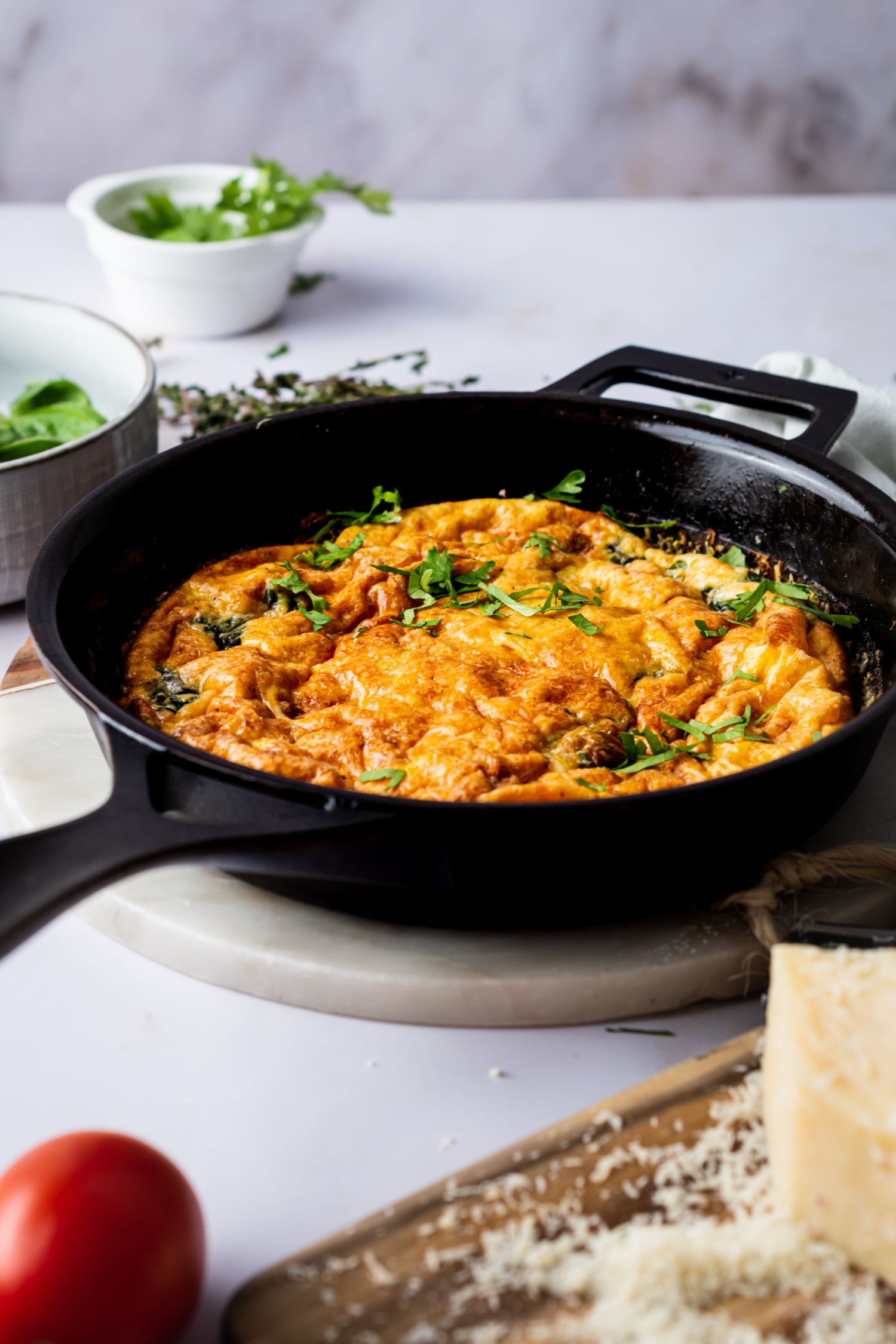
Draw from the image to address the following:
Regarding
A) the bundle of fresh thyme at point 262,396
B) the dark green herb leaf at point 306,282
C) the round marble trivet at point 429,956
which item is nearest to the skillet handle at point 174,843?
the round marble trivet at point 429,956

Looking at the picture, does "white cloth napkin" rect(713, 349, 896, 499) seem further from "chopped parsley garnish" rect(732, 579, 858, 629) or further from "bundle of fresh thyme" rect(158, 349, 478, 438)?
"bundle of fresh thyme" rect(158, 349, 478, 438)

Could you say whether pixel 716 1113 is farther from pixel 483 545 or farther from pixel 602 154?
pixel 602 154

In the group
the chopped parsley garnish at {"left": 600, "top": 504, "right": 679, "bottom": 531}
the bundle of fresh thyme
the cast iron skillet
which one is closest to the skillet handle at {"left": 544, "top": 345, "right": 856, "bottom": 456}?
the cast iron skillet

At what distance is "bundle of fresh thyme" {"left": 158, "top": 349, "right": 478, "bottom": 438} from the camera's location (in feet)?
11.4

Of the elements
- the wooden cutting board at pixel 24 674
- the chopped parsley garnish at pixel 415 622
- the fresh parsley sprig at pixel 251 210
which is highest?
the fresh parsley sprig at pixel 251 210

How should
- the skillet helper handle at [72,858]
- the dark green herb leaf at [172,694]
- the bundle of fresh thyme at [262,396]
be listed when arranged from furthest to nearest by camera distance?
the bundle of fresh thyme at [262,396] → the dark green herb leaf at [172,694] → the skillet helper handle at [72,858]

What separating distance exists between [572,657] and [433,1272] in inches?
46.8

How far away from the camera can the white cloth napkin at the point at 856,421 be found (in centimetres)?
296

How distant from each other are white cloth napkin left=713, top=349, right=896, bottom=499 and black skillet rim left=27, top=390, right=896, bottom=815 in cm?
29

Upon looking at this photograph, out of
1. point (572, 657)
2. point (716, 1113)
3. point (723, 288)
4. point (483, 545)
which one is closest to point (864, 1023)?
point (716, 1113)

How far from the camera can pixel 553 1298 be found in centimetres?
136

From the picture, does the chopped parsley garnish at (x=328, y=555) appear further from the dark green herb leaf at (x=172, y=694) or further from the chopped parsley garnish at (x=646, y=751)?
the chopped parsley garnish at (x=646, y=751)

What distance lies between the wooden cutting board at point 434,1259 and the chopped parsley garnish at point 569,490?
154 cm

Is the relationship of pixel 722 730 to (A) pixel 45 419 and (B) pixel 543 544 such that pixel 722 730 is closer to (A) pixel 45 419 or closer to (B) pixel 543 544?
(B) pixel 543 544
